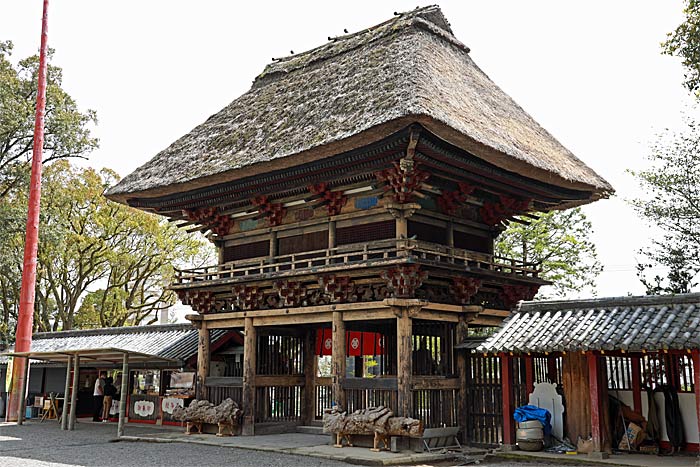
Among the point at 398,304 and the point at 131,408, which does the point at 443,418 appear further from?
the point at 131,408

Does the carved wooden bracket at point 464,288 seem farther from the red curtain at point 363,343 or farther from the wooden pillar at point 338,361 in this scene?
the red curtain at point 363,343

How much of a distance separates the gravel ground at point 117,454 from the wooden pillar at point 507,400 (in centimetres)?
76

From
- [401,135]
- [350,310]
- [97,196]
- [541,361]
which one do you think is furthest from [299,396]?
[97,196]

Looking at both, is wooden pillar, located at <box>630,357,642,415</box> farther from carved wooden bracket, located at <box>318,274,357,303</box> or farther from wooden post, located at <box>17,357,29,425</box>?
wooden post, located at <box>17,357,29,425</box>

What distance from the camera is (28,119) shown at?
82.2ft

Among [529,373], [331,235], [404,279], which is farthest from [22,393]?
[529,373]

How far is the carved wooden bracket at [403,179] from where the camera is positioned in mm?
13062

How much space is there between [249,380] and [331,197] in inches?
181

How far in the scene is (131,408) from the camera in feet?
65.5

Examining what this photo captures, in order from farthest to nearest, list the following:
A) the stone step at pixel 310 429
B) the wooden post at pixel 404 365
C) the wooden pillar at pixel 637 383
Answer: the stone step at pixel 310 429
the wooden post at pixel 404 365
the wooden pillar at pixel 637 383

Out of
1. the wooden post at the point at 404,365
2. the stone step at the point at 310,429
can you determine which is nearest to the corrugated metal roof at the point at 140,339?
the stone step at the point at 310,429

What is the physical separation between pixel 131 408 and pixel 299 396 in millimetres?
5982

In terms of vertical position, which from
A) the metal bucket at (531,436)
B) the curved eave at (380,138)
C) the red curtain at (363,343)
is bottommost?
the metal bucket at (531,436)

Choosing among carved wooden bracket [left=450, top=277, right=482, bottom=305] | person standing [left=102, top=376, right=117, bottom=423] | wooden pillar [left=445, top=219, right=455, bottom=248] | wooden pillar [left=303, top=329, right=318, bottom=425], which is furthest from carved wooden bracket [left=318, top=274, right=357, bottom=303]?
person standing [left=102, top=376, right=117, bottom=423]
